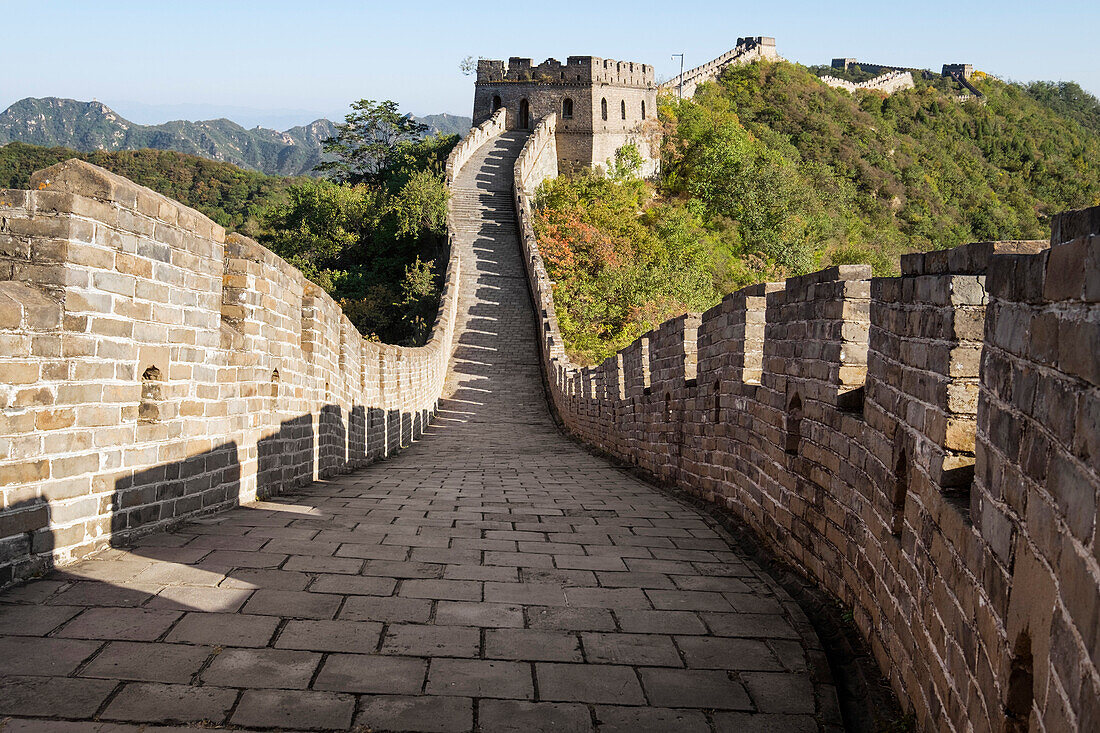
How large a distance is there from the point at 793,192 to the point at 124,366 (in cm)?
4740

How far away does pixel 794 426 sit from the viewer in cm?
518

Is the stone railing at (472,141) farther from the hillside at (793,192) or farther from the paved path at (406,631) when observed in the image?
the paved path at (406,631)

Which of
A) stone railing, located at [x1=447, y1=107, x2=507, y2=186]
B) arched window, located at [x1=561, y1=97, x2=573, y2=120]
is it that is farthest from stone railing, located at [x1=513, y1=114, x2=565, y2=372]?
stone railing, located at [x1=447, y1=107, x2=507, y2=186]

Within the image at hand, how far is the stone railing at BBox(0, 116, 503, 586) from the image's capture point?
3.94m

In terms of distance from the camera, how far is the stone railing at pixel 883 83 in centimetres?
8485

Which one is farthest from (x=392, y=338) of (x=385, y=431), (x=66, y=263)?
(x=66, y=263)

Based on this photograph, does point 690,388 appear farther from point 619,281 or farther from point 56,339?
point 619,281

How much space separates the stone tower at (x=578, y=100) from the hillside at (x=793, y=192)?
2.74 meters

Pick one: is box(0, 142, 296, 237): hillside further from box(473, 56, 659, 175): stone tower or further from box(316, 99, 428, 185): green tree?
box(473, 56, 659, 175): stone tower

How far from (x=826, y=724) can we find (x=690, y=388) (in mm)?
5432

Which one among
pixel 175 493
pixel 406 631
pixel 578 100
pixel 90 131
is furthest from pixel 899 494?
pixel 90 131

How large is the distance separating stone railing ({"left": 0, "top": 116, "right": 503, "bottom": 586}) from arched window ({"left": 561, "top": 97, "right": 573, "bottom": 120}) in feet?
125

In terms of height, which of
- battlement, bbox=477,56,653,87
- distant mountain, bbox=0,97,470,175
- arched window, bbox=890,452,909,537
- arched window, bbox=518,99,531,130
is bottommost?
arched window, bbox=890,452,909,537

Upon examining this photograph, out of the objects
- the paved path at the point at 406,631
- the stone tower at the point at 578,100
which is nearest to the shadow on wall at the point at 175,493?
the paved path at the point at 406,631
